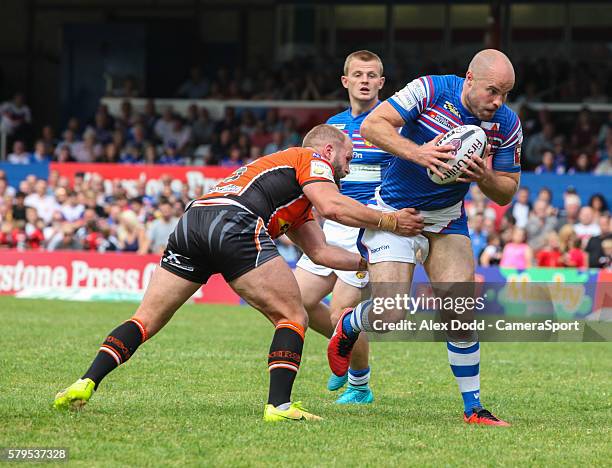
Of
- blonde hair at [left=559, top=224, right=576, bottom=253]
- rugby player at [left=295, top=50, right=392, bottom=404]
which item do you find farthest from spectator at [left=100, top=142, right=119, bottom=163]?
rugby player at [left=295, top=50, right=392, bottom=404]

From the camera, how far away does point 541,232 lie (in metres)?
18.6

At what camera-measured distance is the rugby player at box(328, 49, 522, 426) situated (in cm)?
692

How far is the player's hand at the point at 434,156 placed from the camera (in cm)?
678

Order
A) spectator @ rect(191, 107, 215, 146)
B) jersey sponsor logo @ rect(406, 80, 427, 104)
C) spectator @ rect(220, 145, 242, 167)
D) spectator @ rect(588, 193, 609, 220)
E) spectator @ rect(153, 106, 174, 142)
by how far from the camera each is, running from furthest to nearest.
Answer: spectator @ rect(153, 106, 174, 142)
spectator @ rect(191, 107, 215, 146)
spectator @ rect(220, 145, 242, 167)
spectator @ rect(588, 193, 609, 220)
jersey sponsor logo @ rect(406, 80, 427, 104)

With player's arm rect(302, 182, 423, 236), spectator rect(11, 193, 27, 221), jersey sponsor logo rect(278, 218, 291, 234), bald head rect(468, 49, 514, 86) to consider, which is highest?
bald head rect(468, 49, 514, 86)

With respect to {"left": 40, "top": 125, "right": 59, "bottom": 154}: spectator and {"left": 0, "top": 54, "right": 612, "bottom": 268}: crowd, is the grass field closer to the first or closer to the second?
{"left": 0, "top": 54, "right": 612, "bottom": 268}: crowd

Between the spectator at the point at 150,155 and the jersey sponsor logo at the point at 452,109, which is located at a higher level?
the jersey sponsor logo at the point at 452,109

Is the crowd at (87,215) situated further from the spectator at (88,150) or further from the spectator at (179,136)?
the spectator at (179,136)

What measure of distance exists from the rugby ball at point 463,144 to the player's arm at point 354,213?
437mm

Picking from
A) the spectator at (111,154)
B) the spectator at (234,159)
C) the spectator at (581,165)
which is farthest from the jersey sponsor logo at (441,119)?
the spectator at (111,154)

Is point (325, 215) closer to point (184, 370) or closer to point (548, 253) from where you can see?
point (184, 370)

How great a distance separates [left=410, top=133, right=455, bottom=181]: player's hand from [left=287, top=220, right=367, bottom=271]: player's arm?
2.79 feet

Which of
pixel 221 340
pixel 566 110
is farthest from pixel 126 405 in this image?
pixel 566 110

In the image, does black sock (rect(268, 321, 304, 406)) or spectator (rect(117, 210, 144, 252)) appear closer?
black sock (rect(268, 321, 304, 406))
